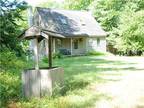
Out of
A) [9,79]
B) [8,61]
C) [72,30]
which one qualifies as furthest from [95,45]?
[9,79]

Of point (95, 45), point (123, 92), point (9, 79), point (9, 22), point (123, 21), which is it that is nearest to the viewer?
point (123, 92)

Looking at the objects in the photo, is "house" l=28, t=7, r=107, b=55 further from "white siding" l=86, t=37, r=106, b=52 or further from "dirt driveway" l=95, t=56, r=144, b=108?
"dirt driveway" l=95, t=56, r=144, b=108

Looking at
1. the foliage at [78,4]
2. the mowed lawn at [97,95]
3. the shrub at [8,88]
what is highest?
the foliage at [78,4]

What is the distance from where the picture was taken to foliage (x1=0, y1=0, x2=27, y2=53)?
13.5 meters

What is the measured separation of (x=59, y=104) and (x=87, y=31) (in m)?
32.5

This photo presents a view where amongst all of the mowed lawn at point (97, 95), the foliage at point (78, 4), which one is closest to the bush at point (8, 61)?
the mowed lawn at point (97, 95)

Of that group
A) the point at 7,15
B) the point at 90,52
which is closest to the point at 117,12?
the point at 90,52

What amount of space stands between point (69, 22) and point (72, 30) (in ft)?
4.05

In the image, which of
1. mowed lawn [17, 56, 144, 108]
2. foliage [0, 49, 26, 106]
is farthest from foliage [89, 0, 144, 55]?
mowed lawn [17, 56, 144, 108]

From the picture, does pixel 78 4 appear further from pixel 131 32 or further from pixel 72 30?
pixel 131 32

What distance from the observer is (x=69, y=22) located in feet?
133

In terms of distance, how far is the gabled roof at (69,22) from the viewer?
1500 inches

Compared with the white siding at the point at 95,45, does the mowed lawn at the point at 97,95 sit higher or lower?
lower

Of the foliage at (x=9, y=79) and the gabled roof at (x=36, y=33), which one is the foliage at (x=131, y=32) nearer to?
the foliage at (x=9, y=79)
